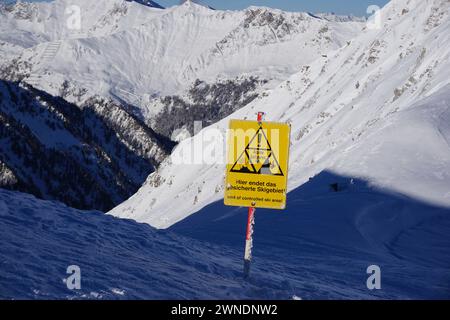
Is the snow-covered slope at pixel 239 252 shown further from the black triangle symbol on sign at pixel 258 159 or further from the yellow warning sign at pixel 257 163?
the black triangle symbol on sign at pixel 258 159

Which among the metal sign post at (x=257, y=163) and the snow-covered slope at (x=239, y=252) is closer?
the snow-covered slope at (x=239, y=252)

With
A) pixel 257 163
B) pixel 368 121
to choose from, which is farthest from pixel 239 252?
pixel 368 121

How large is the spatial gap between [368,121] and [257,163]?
152 feet

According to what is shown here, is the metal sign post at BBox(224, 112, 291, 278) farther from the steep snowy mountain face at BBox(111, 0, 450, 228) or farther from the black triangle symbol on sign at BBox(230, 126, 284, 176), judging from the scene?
the steep snowy mountain face at BBox(111, 0, 450, 228)

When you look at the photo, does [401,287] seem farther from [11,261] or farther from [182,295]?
[11,261]

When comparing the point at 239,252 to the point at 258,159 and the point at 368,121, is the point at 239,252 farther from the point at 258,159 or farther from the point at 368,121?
the point at 368,121

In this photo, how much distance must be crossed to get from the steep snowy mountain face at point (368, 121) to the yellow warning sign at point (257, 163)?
38.5ft

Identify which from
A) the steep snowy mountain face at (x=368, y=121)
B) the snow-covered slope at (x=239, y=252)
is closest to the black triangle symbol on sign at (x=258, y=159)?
the snow-covered slope at (x=239, y=252)

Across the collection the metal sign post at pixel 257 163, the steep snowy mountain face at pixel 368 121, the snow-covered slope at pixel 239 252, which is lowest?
the snow-covered slope at pixel 239 252

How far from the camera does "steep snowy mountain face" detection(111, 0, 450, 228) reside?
23625mm

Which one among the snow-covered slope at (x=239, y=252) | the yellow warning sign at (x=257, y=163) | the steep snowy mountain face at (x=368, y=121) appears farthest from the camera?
the steep snowy mountain face at (x=368, y=121)

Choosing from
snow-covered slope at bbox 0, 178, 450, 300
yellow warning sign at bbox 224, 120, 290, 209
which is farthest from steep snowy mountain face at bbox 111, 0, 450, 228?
yellow warning sign at bbox 224, 120, 290, 209

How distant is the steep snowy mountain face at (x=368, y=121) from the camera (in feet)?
77.5

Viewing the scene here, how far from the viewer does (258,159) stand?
916 centimetres
